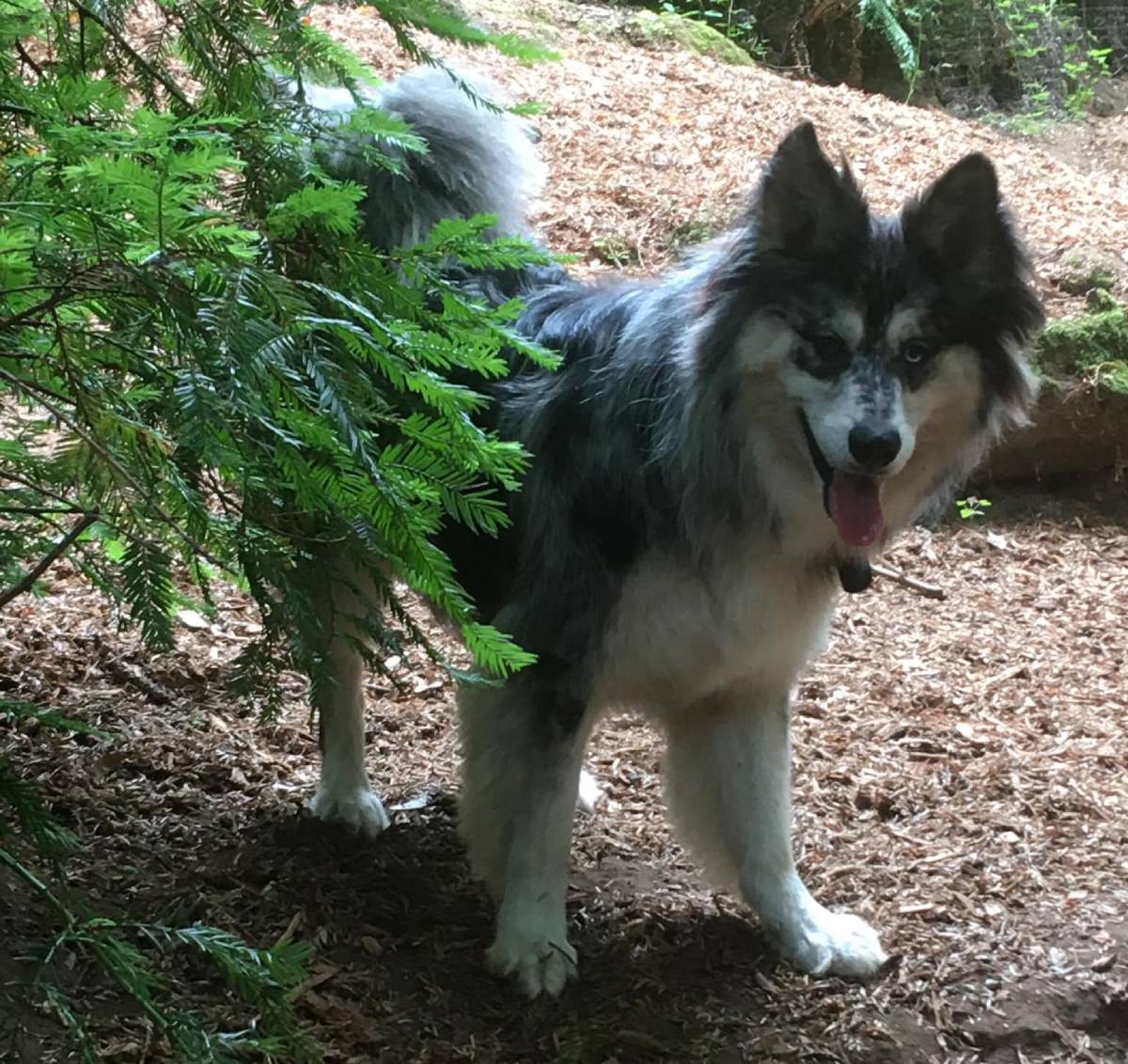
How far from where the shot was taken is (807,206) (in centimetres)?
256

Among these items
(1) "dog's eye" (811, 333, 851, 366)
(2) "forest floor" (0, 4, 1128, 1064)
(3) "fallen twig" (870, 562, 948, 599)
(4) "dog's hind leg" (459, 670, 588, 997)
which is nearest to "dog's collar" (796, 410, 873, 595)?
(1) "dog's eye" (811, 333, 851, 366)

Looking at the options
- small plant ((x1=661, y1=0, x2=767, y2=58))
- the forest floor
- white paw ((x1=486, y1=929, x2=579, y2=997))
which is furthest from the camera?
small plant ((x1=661, y1=0, x2=767, y2=58))

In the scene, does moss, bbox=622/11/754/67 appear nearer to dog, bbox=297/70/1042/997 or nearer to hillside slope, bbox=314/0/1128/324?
hillside slope, bbox=314/0/1128/324

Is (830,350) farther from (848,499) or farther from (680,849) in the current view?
(680,849)

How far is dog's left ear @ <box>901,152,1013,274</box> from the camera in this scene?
255cm

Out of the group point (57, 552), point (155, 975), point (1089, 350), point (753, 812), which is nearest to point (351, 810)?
point (753, 812)

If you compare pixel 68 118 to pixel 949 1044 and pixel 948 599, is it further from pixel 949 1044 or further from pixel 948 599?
pixel 948 599

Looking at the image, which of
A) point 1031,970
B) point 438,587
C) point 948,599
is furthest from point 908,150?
point 438,587

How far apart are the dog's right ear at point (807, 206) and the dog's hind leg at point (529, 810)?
3.67 feet

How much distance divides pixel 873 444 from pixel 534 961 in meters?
1.40

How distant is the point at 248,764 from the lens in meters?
3.49

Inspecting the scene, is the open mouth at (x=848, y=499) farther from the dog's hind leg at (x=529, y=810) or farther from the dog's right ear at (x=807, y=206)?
the dog's hind leg at (x=529, y=810)

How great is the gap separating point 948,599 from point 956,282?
2.48 meters

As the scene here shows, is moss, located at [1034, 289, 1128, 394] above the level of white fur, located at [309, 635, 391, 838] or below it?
above
